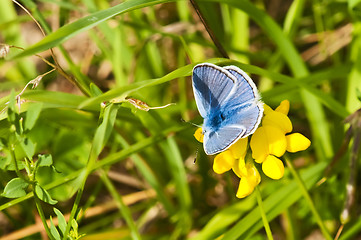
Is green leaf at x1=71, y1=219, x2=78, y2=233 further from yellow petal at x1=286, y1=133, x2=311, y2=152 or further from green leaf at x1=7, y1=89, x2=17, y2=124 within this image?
yellow petal at x1=286, y1=133, x2=311, y2=152

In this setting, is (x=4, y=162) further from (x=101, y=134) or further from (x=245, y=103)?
(x=245, y=103)

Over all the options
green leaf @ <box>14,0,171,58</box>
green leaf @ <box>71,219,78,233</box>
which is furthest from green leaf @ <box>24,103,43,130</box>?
green leaf @ <box>71,219,78,233</box>

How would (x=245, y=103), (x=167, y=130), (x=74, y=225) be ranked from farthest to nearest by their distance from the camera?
(x=167, y=130), (x=74, y=225), (x=245, y=103)

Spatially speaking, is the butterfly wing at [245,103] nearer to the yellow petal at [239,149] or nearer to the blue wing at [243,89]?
the blue wing at [243,89]

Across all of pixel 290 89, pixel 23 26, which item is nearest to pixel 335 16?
pixel 290 89

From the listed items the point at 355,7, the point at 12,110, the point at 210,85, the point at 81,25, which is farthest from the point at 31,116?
the point at 355,7

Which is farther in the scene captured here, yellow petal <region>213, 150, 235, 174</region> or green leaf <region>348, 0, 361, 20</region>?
green leaf <region>348, 0, 361, 20</region>

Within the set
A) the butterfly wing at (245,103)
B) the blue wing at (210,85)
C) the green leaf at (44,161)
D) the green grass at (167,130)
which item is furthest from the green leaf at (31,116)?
the butterfly wing at (245,103)
